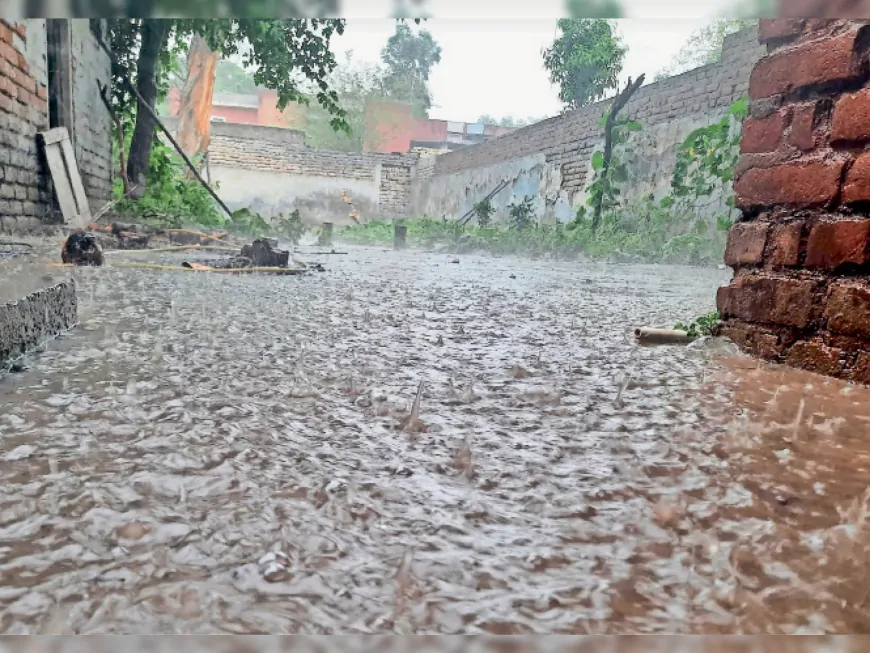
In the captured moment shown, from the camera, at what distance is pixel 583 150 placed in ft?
31.0

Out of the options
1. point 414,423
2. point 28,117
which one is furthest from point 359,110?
point 414,423

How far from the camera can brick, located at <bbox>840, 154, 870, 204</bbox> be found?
4.24 feet

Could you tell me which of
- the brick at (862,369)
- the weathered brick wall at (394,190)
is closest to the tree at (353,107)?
the weathered brick wall at (394,190)

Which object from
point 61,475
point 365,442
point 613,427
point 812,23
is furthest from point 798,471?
point 812,23

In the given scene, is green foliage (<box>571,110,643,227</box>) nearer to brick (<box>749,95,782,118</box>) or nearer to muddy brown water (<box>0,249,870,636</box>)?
brick (<box>749,95,782,118</box>)

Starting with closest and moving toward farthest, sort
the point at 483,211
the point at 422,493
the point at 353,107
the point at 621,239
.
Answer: the point at 422,493, the point at 621,239, the point at 483,211, the point at 353,107

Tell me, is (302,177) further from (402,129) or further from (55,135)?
(55,135)

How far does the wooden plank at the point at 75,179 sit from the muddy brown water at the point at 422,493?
158 inches

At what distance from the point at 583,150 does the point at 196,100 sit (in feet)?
25.4

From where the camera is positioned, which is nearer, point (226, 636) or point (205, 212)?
point (226, 636)

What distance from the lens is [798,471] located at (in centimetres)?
78

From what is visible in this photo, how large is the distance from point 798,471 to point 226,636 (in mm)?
702

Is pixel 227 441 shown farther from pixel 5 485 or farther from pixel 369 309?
pixel 369 309

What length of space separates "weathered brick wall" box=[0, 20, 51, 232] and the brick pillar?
3868 millimetres
